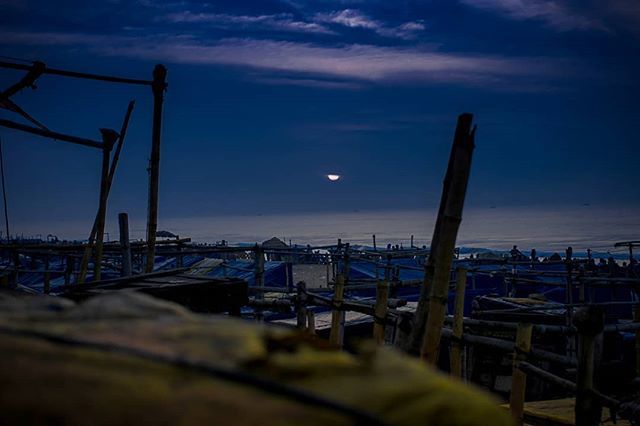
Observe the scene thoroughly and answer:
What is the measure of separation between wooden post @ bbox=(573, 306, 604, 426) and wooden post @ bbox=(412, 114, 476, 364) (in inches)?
56.9

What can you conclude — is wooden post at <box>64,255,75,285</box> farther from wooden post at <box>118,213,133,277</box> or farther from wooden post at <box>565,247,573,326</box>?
wooden post at <box>565,247,573,326</box>

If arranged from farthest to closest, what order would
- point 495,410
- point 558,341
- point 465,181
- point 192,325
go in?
point 558,341, point 465,181, point 192,325, point 495,410

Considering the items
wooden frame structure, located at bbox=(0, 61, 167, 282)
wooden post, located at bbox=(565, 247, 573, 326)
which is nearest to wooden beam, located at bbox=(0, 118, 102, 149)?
wooden frame structure, located at bbox=(0, 61, 167, 282)

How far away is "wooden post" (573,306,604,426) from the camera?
165 inches

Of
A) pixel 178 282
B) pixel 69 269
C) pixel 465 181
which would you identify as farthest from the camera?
pixel 69 269

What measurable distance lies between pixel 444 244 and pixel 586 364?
1.98 m

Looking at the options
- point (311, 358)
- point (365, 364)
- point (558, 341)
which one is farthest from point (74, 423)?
point (558, 341)

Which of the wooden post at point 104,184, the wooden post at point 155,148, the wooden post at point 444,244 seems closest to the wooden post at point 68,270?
the wooden post at point 104,184

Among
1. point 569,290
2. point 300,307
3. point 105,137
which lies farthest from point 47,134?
point 569,290

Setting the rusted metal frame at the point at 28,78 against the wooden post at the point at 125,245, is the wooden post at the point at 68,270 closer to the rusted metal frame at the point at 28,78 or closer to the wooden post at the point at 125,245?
the wooden post at the point at 125,245

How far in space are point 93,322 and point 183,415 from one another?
1.69 ft

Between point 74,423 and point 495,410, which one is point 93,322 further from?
point 495,410

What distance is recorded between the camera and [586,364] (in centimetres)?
429

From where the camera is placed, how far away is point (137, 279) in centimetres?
506
